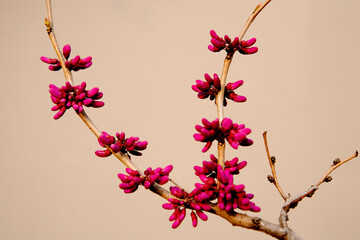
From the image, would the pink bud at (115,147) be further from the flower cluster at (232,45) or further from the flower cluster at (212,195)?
the flower cluster at (232,45)

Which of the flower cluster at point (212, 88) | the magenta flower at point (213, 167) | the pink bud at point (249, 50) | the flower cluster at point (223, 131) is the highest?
the pink bud at point (249, 50)

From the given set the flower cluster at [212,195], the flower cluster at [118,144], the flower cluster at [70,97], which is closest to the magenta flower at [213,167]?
the flower cluster at [212,195]

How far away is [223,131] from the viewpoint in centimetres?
56

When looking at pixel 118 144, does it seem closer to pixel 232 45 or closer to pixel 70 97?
pixel 70 97

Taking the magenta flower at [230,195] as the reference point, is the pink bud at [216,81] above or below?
above

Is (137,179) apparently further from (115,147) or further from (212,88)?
(212,88)

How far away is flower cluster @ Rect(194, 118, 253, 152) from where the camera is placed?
21.5 inches

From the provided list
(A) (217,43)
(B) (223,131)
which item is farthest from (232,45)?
(B) (223,131)

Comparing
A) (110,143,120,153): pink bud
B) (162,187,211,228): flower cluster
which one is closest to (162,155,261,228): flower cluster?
(162,187,211,228): flower cluster

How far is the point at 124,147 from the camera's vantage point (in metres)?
0.61

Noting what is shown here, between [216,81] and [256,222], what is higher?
[216,81]

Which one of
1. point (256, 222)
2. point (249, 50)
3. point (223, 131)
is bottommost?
point (256, 222)

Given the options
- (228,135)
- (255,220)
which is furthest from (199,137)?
(255,220)

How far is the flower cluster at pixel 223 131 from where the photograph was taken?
0.55 metres
